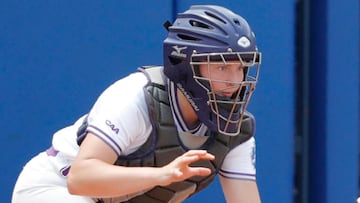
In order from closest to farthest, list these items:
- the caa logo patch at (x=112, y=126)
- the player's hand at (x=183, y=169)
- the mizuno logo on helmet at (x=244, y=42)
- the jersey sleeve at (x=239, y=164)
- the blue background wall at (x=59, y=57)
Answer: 1. the player's hand at (x=183, y=169)
2. the caa logo patch at (x=112, y=126)
3. the mizuno logo on helmet at (x=244, y=42)
4. the jersey sleeve at (x=239, y=164)
5. the blue background wall at (x=59, y=57)

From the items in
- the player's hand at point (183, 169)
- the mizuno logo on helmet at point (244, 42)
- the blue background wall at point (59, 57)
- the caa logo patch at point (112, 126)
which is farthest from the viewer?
the blue background wall at point (59, 57)

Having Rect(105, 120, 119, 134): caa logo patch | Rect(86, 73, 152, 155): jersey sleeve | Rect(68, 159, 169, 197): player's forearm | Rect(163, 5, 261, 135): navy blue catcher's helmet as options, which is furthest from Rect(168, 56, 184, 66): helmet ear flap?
Rect(68, 159, 169, 197): player's forearm

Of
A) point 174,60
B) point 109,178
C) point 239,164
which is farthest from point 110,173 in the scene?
point 239,164

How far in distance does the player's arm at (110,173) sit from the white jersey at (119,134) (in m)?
0.05

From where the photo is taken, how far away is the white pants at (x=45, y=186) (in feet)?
10.1

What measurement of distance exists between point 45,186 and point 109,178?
42 centimetres

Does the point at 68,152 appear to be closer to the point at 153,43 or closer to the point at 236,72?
→ the point at 236,72

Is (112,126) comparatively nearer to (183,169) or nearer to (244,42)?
(183,169)

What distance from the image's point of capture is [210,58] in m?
2.96

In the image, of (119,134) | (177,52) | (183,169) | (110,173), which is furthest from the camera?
(177,52)

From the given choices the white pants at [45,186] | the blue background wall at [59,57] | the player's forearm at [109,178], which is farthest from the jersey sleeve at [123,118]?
the blue background wall at [59,57]

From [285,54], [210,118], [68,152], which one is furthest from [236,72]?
[285,54]

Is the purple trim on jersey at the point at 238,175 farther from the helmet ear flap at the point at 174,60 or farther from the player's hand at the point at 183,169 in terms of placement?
the player's hand at the point at 183,169

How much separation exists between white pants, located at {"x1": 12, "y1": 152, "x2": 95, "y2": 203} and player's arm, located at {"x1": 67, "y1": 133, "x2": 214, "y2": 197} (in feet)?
0.67
